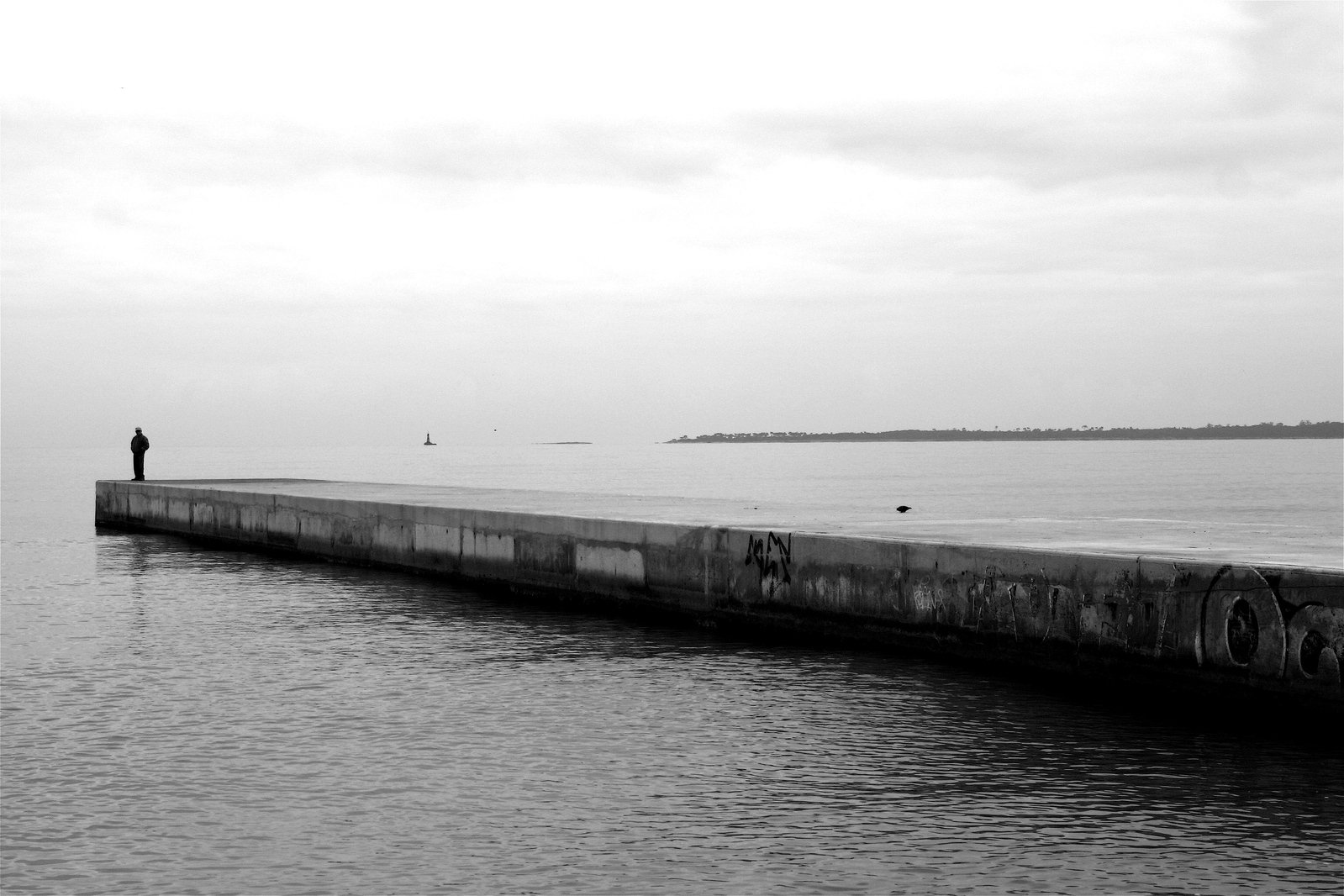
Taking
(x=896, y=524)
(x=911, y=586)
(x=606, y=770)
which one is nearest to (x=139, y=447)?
(x=896, y=524)

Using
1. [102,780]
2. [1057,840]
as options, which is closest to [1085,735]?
[1057,840]

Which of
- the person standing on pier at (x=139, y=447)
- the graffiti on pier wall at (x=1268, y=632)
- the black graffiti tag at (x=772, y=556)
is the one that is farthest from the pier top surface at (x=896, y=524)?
the person standing on pier at (x=139, y=447)

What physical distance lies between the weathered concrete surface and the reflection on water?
0.66 m

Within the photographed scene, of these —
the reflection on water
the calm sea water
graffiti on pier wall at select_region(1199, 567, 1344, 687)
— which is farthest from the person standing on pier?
graffiti on pier wall at select_region(1199, 567, 1344, 687)

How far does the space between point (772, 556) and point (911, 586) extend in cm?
225

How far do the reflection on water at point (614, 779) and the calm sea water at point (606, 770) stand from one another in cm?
3

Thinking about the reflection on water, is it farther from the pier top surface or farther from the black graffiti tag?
the pier top surface

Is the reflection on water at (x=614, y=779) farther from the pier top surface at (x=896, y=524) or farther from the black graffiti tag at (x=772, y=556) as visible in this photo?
the pier top surface at (x=896, y=524)

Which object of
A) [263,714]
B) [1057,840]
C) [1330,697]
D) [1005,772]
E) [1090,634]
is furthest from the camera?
[1090,634]

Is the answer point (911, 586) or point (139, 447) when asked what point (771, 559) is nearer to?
point (911, 586)

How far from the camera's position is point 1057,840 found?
7.39m

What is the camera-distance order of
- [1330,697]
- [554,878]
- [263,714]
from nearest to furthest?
[554,878] → [1330,697] → [263,714]

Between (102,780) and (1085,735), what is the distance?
652cm

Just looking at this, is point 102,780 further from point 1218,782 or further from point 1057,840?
point 1218,782
